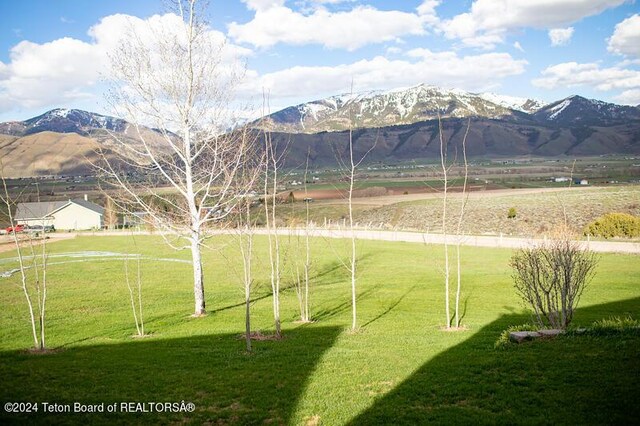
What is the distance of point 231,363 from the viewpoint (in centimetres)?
1268

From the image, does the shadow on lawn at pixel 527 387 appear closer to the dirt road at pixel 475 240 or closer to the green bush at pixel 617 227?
the dirt road at pixel 475 240

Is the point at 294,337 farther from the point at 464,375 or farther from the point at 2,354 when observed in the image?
the point at 2,354

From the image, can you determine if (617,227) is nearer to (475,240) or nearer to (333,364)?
(475,240)

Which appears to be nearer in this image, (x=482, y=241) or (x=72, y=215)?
(x=482, y=241)

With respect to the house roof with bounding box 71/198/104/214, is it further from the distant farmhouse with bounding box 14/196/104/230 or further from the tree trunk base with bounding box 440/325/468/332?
the tree trunk base with bounding box 440/325/468/332

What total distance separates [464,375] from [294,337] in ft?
23.2

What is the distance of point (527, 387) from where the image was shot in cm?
910

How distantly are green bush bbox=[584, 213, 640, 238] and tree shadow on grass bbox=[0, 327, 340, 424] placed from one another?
43388 mm

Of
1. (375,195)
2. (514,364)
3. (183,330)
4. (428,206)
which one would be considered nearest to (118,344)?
(183,330)

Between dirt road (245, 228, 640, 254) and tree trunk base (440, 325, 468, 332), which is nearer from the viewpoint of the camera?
tree trunk base (440, 325, 468, 332)

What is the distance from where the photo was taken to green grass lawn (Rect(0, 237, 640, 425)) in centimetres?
866

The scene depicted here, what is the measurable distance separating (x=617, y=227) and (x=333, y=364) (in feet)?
153

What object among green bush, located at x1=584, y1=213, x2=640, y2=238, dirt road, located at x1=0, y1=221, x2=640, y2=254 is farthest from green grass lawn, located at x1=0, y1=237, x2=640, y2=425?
green bush, located at x1=584, y1=213, x2=640, y2=238

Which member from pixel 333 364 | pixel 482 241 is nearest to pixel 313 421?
pixel 333 364
